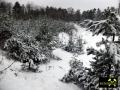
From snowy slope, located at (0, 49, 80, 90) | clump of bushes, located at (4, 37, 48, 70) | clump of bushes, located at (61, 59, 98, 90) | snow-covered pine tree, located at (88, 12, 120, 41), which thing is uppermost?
snow-covered pine tree, located at (88, 12, 120, 41)

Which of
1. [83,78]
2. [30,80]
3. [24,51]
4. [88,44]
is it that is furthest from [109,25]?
[88,44]

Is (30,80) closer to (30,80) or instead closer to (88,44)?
(30,80)

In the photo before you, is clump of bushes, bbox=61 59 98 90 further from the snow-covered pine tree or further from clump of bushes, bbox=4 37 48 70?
clump of bushes, bbox=4 37 48 70

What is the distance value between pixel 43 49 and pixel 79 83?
30.6ft

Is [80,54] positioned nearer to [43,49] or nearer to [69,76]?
[43,49]

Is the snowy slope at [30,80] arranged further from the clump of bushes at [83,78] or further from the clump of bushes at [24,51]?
the clump of bushes at [24,51]

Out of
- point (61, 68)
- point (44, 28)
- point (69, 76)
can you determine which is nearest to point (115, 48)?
point (69, 76)

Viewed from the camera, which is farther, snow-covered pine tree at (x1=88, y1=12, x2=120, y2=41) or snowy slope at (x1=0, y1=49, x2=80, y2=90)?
snowy slope at (x1=0, y1=49, x2=80, y2=90)

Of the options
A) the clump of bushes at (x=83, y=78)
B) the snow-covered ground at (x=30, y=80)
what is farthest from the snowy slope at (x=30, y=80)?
the clump of bushes at (x=83, y=78)

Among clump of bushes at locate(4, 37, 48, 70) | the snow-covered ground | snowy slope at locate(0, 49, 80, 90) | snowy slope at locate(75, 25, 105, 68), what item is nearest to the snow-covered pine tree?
the snow-covered ground

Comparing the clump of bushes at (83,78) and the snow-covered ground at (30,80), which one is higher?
the clump of bushes at (83,78)

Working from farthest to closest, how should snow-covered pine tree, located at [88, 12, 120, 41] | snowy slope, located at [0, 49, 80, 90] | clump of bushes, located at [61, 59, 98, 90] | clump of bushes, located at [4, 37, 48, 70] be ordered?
clump of bushes, located at [4, 37, 48, 70] < snowy slope, located at [0, 49, 80, 90] < clump of bushes, located at [61, 59, 98, 90] < snow-covered pine tree, located at [88, 12, 120, 41]

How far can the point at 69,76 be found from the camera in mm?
13023

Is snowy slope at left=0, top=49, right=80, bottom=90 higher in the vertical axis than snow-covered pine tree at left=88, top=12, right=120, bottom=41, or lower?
lower
